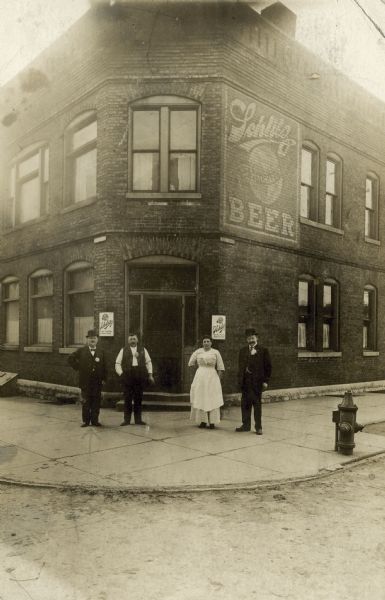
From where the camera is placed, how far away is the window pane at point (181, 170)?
12.9 m

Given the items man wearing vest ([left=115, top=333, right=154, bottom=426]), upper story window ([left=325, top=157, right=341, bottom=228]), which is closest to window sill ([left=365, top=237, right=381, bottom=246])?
upper story window ([left=325, top=157, right=341, bottom=228])

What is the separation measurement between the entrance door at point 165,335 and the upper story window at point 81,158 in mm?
3113

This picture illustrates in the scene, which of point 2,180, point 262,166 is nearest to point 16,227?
point 2,180

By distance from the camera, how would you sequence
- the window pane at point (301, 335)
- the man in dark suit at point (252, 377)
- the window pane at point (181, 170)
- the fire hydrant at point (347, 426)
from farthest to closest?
1. the window pane at point (301, 335)
2. the window pane at point (181, 170)
3. the man in dark suit at point (252, 377)
4. the fire hydrant at point (347, 426)

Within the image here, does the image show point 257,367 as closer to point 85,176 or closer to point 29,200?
point 85,176

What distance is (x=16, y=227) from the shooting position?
16.8 m

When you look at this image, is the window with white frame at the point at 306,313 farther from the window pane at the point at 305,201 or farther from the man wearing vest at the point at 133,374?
the man wearing vest at the point at 133,374

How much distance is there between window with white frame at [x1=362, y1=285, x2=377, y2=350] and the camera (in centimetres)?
1798

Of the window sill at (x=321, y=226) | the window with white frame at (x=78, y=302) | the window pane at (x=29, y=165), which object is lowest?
the window with white frame at (x=78, y=302)

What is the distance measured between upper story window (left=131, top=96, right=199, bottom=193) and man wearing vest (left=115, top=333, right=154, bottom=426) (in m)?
4.09

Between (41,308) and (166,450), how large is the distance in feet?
28.7

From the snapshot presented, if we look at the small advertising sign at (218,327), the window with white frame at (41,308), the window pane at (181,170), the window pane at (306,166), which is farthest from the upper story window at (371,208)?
the window with white frame at (41,308)

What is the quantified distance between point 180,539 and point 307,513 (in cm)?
149

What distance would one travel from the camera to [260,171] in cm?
1366
